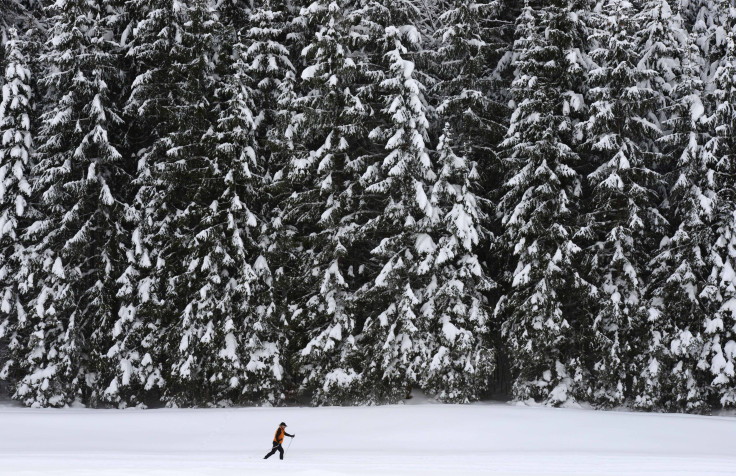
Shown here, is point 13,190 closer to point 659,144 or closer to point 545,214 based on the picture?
point 545,214

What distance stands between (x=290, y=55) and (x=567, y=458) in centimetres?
2053

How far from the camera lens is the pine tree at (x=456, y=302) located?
22156 millimetres

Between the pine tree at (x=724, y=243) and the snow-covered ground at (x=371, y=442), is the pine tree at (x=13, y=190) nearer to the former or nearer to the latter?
the snow-covered ground at (x=371, y=442)

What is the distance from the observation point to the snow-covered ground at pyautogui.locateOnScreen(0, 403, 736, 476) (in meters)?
13.9

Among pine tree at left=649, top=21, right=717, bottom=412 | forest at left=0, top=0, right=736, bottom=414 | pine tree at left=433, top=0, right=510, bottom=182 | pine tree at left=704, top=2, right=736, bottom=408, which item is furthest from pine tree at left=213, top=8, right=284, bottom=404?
pine tree at left=704, top=2, right=736, bottom=408

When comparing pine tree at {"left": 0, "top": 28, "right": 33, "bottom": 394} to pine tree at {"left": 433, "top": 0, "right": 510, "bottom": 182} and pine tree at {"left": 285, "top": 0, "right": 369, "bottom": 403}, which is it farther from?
pine tree at {"left": 433, "top": 0, "right": 510, "bottom": 182}

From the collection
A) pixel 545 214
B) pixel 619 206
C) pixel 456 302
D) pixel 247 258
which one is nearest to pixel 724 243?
pixel 619 206

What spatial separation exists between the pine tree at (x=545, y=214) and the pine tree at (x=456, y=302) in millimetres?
1295

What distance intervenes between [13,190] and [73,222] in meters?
3.43

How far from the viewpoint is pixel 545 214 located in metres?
23.4

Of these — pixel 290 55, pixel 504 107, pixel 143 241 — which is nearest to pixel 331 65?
pixel 290 55

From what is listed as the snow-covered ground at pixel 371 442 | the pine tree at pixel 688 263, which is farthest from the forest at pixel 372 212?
the snow-covered ground at pixel 371 442

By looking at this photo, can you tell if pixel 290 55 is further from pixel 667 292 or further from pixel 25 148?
pixel 667 292

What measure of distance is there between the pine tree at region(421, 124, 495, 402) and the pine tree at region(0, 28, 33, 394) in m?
15.7
